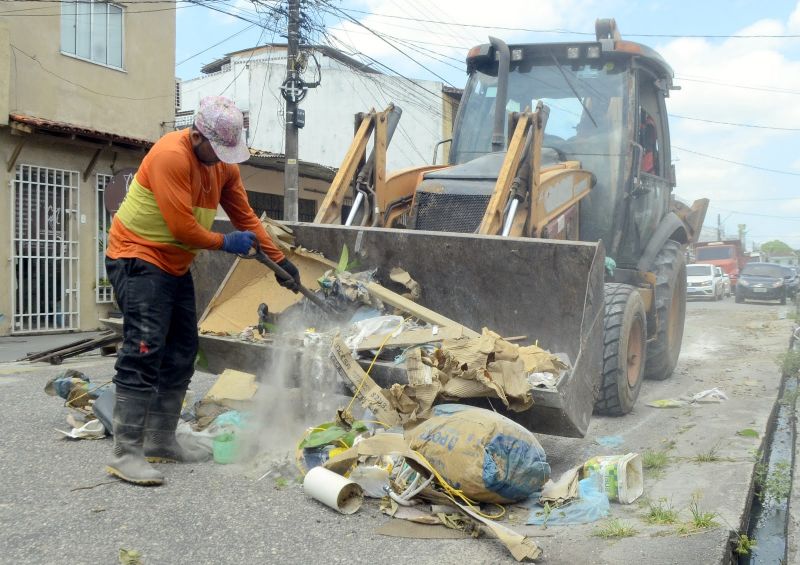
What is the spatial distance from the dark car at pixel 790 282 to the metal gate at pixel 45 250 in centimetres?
2168

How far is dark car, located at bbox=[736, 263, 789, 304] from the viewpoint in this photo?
24828mm

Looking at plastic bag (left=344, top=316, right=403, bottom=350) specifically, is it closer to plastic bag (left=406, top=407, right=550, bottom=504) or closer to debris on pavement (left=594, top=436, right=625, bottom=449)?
plastic bag (left=406, top=407, right=550, bottom=504)

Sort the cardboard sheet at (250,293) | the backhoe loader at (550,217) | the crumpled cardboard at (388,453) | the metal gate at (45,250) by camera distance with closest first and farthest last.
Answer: the crumpled cardboard at (388,453), the backhoe loader at (550,217), the cardboard sheet at (250,293), the metal gate at (45,250)

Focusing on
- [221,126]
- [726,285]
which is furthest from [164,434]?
[726,285]

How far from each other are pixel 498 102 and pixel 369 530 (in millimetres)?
4136

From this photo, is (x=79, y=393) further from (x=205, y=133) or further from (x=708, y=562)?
(x=708, y=562)

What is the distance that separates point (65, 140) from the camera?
11.9 meters

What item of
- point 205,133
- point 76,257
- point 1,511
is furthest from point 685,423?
point 76,257

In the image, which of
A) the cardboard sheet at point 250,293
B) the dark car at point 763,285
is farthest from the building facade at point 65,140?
the dark car at point 763,285

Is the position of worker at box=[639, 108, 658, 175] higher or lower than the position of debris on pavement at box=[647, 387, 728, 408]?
higher

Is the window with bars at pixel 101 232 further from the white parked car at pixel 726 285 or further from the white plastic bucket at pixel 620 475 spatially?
the white parked car at pixel 726 285

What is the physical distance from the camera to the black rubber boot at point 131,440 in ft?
11.9

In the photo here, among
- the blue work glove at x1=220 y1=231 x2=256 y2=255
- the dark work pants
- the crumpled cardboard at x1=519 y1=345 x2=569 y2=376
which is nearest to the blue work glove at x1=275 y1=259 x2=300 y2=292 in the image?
the blue work glove at x1=220 y1=231 x2=256 y2=255

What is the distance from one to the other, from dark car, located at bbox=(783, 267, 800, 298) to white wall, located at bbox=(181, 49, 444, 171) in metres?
12.2
